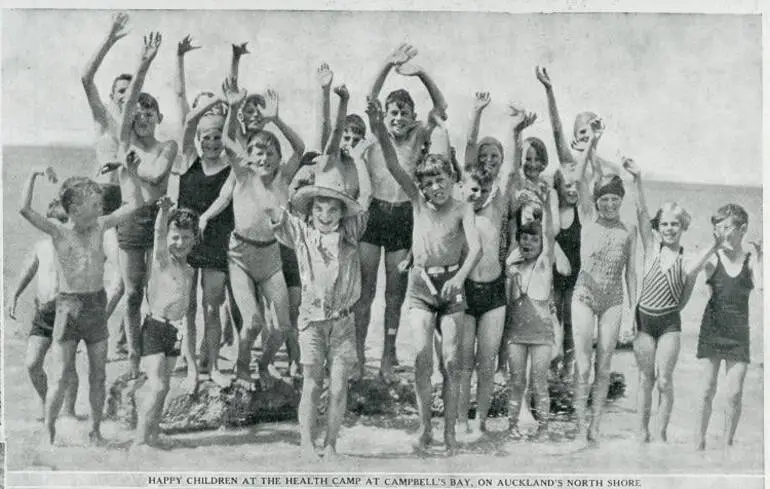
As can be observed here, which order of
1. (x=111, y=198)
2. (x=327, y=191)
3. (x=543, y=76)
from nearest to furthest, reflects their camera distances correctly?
(x=327, y=191)
(x=111, y=198)
(x=543, y=76)

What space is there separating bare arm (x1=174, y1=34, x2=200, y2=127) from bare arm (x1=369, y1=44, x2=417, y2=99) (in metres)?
1.24

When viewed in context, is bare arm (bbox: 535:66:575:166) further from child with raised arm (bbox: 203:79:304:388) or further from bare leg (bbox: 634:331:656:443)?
child with raised arm (bbox: 203:79:304:388)

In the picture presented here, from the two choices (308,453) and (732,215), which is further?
(732,215)

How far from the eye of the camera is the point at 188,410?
24.4 feet

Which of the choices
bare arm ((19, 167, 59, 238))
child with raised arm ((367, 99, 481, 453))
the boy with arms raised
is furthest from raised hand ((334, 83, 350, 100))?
bare arm ((19, 167, 59, 238))

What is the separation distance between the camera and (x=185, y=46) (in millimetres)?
7605

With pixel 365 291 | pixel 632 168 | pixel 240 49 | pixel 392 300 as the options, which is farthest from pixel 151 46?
pixel 632 168

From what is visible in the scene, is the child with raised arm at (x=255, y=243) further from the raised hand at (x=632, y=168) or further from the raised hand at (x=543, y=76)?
the raised hand at (x=632, y=168)

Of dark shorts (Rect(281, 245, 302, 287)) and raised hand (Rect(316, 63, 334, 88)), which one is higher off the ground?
raised hand (Rect(316, 63, 334, 88))

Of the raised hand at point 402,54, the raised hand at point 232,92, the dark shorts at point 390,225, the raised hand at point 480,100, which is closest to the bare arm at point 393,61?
the raised hand at point 402,54

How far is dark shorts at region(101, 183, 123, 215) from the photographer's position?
7.46 metres

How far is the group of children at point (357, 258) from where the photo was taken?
734 centimetres

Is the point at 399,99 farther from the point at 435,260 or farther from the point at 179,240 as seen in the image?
the point at 179,240

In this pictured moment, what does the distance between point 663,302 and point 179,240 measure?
10.6ft
